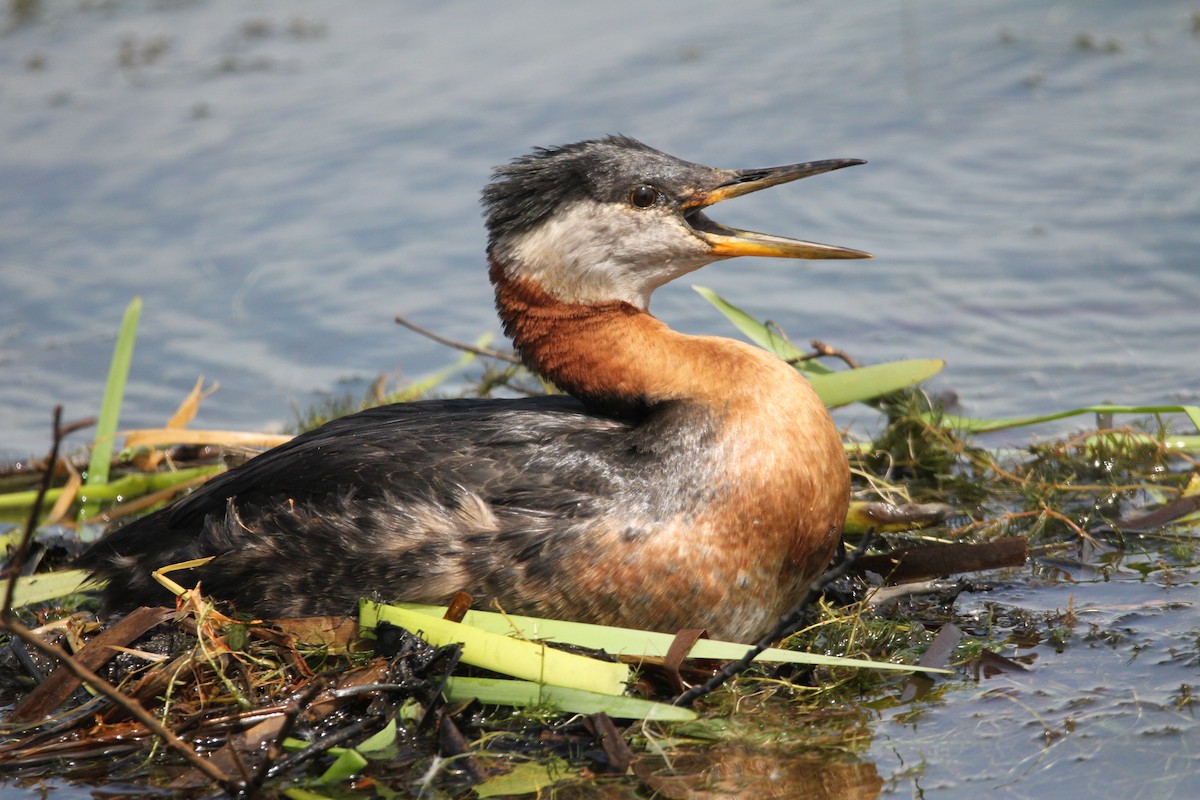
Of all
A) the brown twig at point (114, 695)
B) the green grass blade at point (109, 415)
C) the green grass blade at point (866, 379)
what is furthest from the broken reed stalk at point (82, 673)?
the green grass blade at point (866, 379)

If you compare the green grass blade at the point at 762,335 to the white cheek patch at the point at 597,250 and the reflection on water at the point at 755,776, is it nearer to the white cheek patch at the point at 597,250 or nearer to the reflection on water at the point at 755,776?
the white cheek patch at the point at 597,250

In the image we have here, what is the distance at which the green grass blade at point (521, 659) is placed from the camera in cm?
439

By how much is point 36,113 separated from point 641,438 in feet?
30.1

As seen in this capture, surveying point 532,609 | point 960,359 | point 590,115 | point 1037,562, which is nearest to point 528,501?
point 532,609

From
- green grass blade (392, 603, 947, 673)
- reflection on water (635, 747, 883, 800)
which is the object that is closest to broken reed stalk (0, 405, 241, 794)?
green grass blade (392, 603, 947, 673)

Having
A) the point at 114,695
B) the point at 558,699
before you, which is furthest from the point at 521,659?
the point at 114,695

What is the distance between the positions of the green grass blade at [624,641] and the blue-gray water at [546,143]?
10.8ft

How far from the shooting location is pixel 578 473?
4.86m

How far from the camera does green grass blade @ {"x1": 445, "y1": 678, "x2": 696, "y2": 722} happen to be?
4270mm

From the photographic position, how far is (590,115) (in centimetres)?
1112

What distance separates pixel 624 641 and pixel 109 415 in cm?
324

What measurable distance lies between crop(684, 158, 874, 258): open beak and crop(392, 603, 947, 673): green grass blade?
4.73ft

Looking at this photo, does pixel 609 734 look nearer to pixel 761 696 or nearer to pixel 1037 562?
pixel 761 696

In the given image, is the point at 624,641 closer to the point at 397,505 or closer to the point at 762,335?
the point at 397,505
